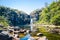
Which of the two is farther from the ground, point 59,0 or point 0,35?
point 59,0

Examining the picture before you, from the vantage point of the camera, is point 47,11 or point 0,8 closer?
point 47,11

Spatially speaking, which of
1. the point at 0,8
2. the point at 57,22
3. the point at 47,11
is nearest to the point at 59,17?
the point at 57,22

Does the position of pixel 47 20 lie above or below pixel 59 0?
below

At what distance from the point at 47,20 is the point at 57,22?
28.9 m

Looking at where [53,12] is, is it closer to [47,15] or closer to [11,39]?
[47,15]

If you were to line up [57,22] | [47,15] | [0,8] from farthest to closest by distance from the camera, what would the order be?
[0,8], [47,15], [57,22]

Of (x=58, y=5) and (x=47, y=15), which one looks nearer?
(x=58, y=5)

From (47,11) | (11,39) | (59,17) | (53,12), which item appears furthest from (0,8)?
(11,39)

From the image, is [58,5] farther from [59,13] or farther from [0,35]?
[0,35]

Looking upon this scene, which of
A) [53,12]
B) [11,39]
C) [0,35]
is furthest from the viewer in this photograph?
[53,12]

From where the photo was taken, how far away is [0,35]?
87.5 ft

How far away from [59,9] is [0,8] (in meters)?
68.5

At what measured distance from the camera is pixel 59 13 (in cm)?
9719

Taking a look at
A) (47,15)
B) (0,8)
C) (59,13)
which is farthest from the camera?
(0,8)
